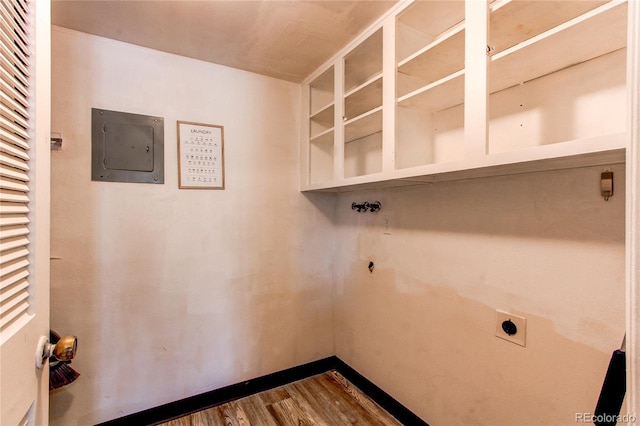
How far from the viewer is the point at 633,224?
44 centimetres

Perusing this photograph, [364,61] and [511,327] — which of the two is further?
[364,61]

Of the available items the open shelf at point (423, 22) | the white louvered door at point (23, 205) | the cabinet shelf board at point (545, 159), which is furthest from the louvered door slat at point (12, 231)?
the open shelf at point (423, 22)

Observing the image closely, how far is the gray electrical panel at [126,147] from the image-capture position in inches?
62.9

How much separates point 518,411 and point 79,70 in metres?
2.70

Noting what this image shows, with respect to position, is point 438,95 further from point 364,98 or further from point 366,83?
point 364,98

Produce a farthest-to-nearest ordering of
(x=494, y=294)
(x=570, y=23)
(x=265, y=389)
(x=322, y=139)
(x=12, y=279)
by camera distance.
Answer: (x=322, y=139) → (x=265, y=389) → (x=494, y=294) → (x=570, y=23) → (x=12, y=279)

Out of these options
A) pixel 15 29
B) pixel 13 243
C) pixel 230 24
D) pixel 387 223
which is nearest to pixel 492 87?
pixel 387 223

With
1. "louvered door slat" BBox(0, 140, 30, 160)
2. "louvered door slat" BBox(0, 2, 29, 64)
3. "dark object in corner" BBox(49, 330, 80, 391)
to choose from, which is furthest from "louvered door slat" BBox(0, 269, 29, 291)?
"dark object in corner" BBox(49, 330, 80, 391)

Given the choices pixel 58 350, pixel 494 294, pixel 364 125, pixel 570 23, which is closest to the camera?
pixel 58 350

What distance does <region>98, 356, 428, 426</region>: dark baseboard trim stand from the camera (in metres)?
1.68

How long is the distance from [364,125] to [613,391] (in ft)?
5.11

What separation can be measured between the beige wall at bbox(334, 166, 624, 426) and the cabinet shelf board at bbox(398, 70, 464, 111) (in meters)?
0.42

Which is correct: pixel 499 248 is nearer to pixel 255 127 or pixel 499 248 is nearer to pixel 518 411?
pixel 518 411

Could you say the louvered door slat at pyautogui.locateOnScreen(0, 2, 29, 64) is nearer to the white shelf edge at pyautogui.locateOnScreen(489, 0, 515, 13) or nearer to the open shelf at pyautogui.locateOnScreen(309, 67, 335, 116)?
the white shelf edge at pyautogui.locateOnScreen(489, 0, 515, 13)
